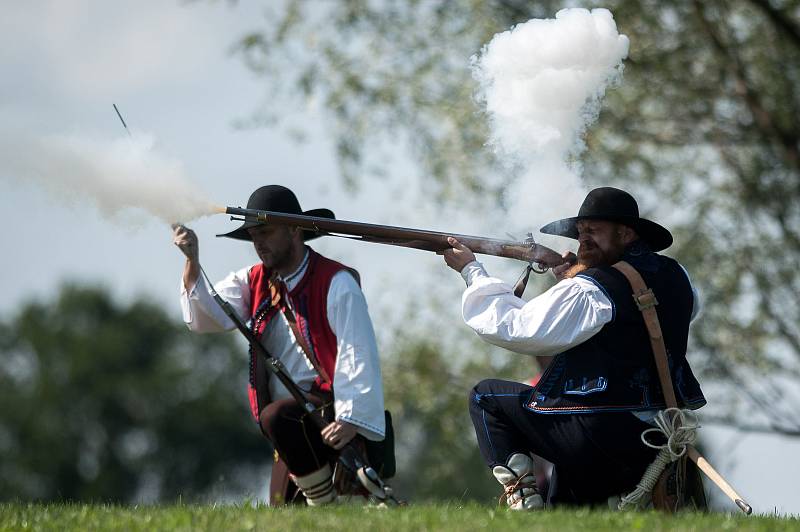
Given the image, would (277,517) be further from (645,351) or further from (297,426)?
(645,351)

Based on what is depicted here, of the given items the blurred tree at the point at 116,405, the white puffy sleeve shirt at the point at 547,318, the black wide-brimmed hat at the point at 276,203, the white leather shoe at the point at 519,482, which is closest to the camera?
the white puffy sleeve shirt at the point at 547,318

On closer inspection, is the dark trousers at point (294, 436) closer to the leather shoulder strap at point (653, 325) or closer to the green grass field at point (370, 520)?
the green grass field at point (370, 520)

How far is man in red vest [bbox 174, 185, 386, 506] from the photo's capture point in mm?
8758

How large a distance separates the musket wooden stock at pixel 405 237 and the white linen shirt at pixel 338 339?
368 millimetres

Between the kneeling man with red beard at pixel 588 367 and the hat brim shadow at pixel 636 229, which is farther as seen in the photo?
the hat brim shadow at pixel 636 229

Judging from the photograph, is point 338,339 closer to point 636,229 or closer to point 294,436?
point 294,436

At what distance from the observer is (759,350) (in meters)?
18.5

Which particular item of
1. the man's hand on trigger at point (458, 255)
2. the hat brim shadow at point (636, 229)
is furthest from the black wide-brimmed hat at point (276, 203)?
the hat brim shadow at point (636, 229)

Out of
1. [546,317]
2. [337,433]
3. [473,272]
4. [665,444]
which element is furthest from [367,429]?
[665,444]

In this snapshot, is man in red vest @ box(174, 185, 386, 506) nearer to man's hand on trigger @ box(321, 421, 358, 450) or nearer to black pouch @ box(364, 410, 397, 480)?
man's hand on trigger @ box(321, 421, 358, 450)

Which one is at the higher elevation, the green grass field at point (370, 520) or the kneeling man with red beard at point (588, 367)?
the kneeling man with red beard at point (588, 367)

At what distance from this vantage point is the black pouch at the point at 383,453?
358 inches

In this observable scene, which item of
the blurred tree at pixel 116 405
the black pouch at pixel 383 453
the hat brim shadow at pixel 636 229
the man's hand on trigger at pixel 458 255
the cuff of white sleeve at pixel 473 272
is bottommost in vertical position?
the blurred tree at pixel 116 405

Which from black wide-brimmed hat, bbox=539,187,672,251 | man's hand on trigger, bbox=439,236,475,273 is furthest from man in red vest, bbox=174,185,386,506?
black wide-brimmed hat, bbox=539,187,672,251
